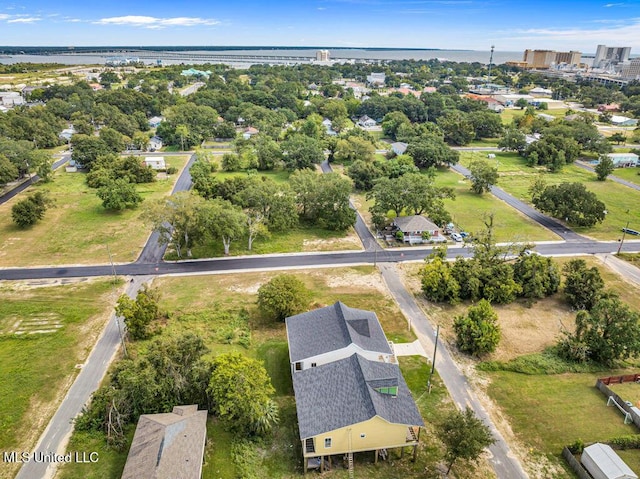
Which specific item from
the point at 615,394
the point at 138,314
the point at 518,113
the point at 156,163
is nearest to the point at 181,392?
the point at 138,314

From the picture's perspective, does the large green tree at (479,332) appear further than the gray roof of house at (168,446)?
Yes

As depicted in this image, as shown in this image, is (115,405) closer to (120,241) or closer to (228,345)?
(228,345)

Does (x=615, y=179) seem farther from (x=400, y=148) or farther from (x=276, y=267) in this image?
(x=276, y=267)

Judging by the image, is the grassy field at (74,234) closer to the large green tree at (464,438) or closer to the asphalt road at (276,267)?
the asphalt road at (276,267)

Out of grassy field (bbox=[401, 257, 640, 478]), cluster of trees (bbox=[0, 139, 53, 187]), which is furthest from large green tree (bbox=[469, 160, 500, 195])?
cluster of trees (bbox=[0, 139, 53, 187])

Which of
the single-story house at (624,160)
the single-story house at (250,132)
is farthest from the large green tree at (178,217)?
the single-story house at (624,160)

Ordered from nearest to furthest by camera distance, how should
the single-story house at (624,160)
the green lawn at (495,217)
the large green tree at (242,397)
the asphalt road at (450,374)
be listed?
1. the asphalt road at (450,374)
2. the large green tree at (242,397)
3. the green lawn at (495,217)
4. the single-story house at (624,160)

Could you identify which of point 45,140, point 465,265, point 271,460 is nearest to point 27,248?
point 271,460
